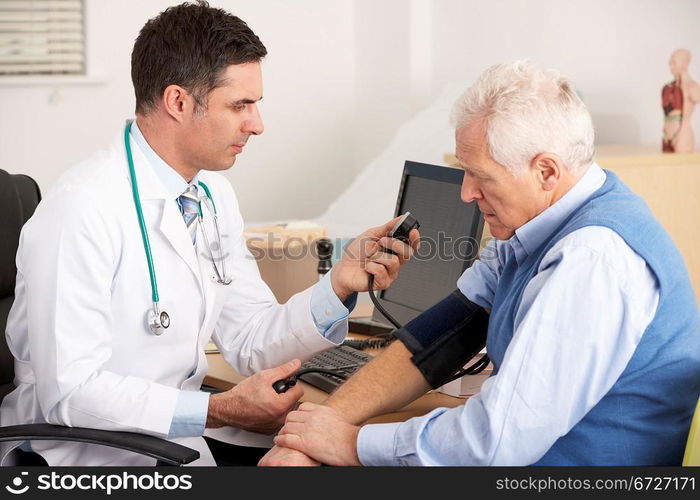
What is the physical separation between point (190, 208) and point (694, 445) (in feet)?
3.48

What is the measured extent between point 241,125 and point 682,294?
2.94 feet

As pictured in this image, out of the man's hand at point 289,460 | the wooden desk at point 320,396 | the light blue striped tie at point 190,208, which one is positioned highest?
the light blue striped tie at point 190,208

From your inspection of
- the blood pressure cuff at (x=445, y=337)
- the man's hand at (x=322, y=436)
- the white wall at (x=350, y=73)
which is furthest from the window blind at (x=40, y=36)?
the man's hand at (x=322, y=436)

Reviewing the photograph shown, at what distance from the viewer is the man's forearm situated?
1.55m

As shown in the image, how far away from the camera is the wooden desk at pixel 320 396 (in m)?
1.66

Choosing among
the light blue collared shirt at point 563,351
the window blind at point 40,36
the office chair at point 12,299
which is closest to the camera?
the light blue collared shirt at point 563,351

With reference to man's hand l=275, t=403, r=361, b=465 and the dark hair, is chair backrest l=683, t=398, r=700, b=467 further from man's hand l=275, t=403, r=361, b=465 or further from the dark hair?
the dark hair

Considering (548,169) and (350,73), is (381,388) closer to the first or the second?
(548,169)

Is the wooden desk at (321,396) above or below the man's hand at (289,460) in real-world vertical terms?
below

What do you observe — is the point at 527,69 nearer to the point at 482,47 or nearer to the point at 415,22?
the point at 482,47

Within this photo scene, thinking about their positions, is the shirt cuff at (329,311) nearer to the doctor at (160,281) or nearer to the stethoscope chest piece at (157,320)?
the doctor at (160,281)

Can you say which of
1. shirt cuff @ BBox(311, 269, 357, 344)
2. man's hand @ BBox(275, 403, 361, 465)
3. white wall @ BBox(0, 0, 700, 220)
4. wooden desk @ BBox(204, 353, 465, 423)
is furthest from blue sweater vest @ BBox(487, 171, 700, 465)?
white wall @ BBox(0, 0, 700, 220)

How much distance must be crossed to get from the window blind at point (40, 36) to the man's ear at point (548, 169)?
3866mm

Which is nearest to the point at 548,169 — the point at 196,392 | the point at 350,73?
the point at 196,392
